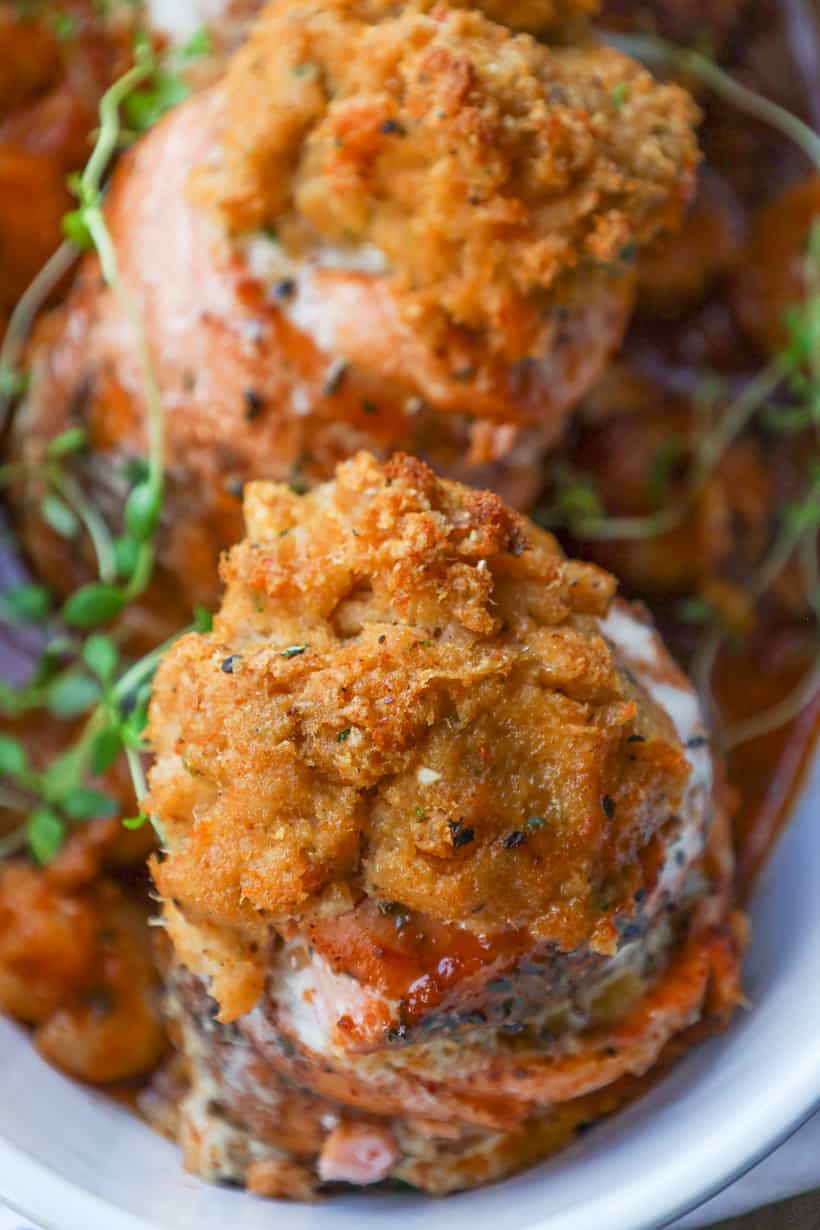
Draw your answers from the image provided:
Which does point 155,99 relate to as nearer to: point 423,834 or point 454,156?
point 454,156

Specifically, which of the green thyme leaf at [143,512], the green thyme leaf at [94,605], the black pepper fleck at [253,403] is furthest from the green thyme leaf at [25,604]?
the black pepper fleck at [253,403]

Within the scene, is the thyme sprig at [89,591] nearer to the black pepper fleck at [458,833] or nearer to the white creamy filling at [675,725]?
the black pepper fleck at [458,833]

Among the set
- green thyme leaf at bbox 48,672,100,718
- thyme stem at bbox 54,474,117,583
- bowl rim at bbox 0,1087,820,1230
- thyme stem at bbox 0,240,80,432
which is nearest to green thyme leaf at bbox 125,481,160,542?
thyme stem at bbox 54,474,117,583

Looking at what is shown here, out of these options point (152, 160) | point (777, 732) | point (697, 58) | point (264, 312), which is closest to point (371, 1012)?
point (264, 312)

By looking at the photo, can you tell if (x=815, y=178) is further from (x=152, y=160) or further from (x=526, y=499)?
(x=152, y=160)

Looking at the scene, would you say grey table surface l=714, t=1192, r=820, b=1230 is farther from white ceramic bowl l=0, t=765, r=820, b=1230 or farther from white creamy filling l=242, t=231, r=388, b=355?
white creamy filling l=242, t=231, r=388, b=355

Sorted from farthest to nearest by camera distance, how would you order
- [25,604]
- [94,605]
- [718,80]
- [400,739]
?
[718,80], [25,604], [94,605], [400,739]

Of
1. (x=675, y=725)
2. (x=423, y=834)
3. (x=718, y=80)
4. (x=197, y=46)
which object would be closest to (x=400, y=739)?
(x=423, y=834)
